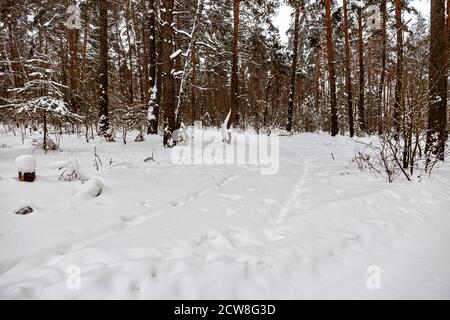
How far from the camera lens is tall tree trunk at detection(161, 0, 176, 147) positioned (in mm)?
7812

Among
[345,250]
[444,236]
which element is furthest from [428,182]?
[345,250]

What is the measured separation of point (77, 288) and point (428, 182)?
17.2 ft

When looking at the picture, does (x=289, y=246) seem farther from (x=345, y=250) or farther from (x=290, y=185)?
(x=290, y=185)

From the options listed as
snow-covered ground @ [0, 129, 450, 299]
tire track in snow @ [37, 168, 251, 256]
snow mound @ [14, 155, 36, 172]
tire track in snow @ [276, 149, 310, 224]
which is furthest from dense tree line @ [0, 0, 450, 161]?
tire track in snow @ [37, 168, 251, 256]

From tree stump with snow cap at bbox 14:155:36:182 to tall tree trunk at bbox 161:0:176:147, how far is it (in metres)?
4.46

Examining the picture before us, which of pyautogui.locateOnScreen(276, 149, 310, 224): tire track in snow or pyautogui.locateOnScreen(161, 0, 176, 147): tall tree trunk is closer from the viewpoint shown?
pyautogui.locateOnScreen(276, 149, 310, 224): tire track in snow

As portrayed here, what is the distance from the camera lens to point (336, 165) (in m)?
6.97

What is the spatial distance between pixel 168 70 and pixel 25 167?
16.5 ft

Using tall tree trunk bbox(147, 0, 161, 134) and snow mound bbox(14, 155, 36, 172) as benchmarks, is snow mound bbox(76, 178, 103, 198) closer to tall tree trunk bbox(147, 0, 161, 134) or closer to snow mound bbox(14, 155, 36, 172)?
snow mound bbox(14, 155, 36, 172)

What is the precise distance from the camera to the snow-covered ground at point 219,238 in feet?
7.12

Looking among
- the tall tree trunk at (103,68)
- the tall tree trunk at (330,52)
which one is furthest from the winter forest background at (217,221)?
the tall tree trunk at (330,52)

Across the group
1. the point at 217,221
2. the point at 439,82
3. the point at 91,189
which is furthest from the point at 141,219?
the point at 439,82
